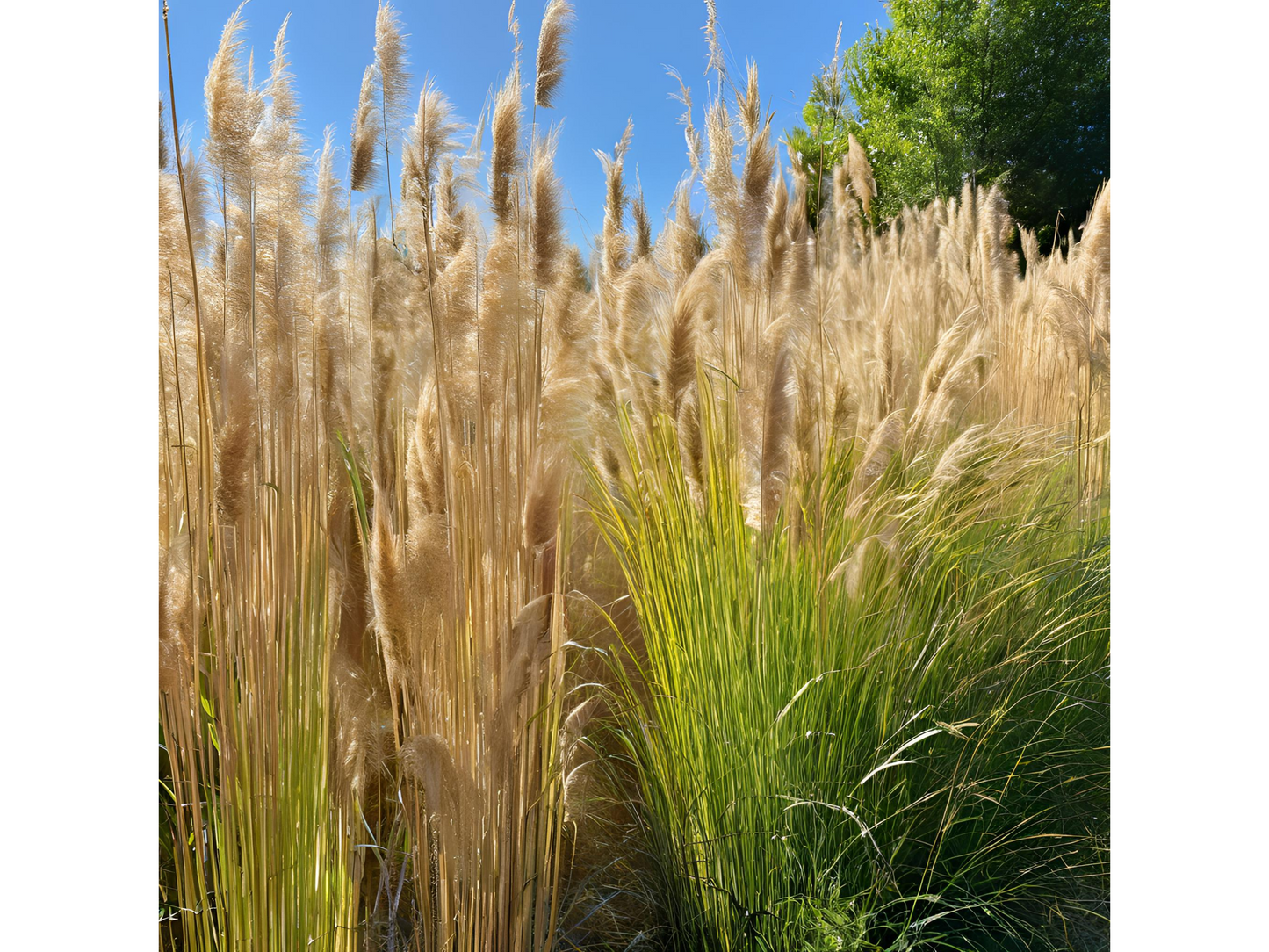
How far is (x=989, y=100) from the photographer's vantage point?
427cm

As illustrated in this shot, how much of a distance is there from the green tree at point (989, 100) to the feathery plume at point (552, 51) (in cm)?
249

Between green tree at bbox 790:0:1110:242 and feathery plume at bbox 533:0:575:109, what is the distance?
2491mm

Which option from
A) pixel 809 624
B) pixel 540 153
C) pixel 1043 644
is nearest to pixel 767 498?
pixel 809 624

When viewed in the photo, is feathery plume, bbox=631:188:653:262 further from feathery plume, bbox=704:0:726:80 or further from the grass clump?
the grass clump

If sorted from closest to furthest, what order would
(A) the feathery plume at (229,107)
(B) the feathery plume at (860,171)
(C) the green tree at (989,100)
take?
(A) the feathery plume at (229,107)
(B) the feathery plume at (860,171)
(C) the green tree at (989,100)

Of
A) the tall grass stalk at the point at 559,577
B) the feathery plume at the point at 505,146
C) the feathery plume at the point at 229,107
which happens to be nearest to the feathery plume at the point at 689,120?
the tall grass stalk at the point at 559,577

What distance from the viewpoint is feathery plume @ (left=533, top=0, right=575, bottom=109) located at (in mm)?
931

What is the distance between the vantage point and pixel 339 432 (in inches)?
38.0

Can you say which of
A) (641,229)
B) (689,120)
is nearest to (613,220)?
(641,229)

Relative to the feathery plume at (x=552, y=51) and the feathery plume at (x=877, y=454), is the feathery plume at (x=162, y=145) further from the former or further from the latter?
the feathery plume at (x=877, y=454)

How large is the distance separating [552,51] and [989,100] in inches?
174

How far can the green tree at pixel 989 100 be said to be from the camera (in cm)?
330
